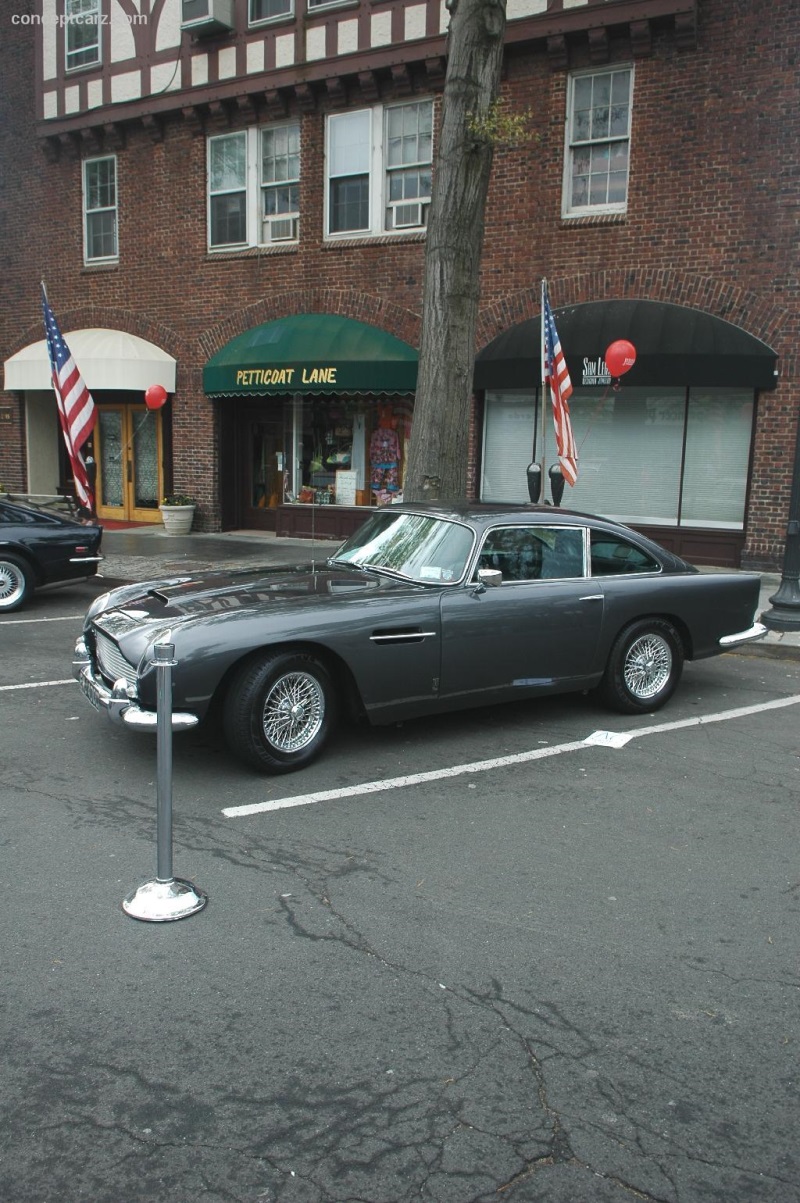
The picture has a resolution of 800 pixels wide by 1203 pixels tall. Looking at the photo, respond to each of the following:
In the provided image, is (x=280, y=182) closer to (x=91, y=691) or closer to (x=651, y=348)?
(x=651, y=348)

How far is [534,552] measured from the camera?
6547 millimetres

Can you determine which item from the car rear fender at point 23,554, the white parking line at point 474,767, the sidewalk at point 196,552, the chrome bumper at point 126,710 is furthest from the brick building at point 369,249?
the chrome bumper at point 126,710

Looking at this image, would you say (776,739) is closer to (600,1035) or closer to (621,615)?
(621,615)

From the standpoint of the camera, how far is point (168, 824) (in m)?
3.82

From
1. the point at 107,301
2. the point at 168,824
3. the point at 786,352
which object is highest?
the point at 107,301

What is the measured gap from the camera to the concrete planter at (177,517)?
1742 cm

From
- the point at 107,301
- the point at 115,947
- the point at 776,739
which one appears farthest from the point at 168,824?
the point at 107,301

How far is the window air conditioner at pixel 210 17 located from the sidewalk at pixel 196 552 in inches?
336

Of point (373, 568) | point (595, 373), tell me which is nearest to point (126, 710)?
point (373, 568)

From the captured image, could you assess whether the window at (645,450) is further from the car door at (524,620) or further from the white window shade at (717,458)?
the car door at (524,620)

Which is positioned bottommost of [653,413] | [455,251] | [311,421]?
[311,421]

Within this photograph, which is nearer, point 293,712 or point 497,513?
point 293,712

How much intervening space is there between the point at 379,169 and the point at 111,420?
7.57 meters

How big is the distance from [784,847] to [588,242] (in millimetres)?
11183
